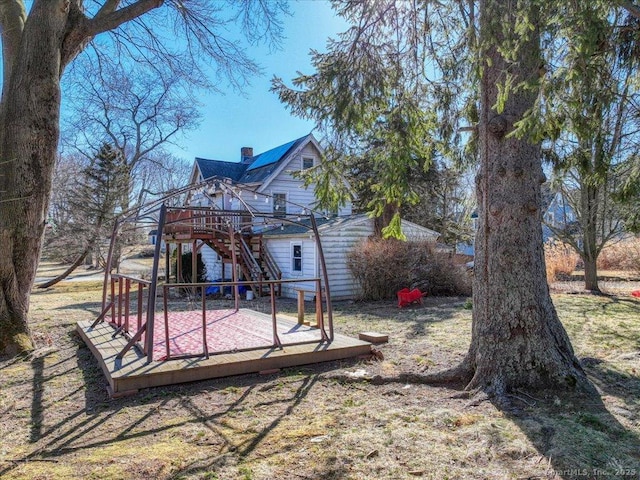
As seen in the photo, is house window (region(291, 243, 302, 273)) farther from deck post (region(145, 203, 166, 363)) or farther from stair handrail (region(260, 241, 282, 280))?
deck post (region(145, 203, 166, 363))

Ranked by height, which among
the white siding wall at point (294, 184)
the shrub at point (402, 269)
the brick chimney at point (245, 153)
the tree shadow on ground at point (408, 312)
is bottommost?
the tree shadow on ground at point (408, 312)

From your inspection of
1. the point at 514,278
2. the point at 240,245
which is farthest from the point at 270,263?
the point at 514,278

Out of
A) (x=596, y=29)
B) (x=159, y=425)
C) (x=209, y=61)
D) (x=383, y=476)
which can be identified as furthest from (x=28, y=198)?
(x=596, y=29)

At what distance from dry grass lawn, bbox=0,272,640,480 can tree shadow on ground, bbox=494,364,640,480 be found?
0.01 meters

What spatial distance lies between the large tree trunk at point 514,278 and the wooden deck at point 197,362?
6.87 ft

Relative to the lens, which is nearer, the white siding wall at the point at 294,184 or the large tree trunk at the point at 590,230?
the large tree trunk at the point at 590,230

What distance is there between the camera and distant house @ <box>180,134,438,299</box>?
14.5 meters

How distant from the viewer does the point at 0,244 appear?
6.20m

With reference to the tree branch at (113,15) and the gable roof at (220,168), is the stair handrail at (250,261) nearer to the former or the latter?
the gable roof at (220,168)

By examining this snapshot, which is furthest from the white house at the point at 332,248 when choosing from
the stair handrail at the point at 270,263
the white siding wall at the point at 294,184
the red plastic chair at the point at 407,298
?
the white siding wall at the point at 294,184

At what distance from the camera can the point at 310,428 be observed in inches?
149

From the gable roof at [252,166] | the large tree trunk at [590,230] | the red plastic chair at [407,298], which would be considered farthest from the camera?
the gable roof at [252,166]

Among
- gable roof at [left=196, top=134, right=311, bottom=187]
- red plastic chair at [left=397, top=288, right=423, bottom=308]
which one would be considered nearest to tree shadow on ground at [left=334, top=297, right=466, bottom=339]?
red plastic chair at [left=397, top=288, right=423, bottom=308]

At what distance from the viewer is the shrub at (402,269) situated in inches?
523
